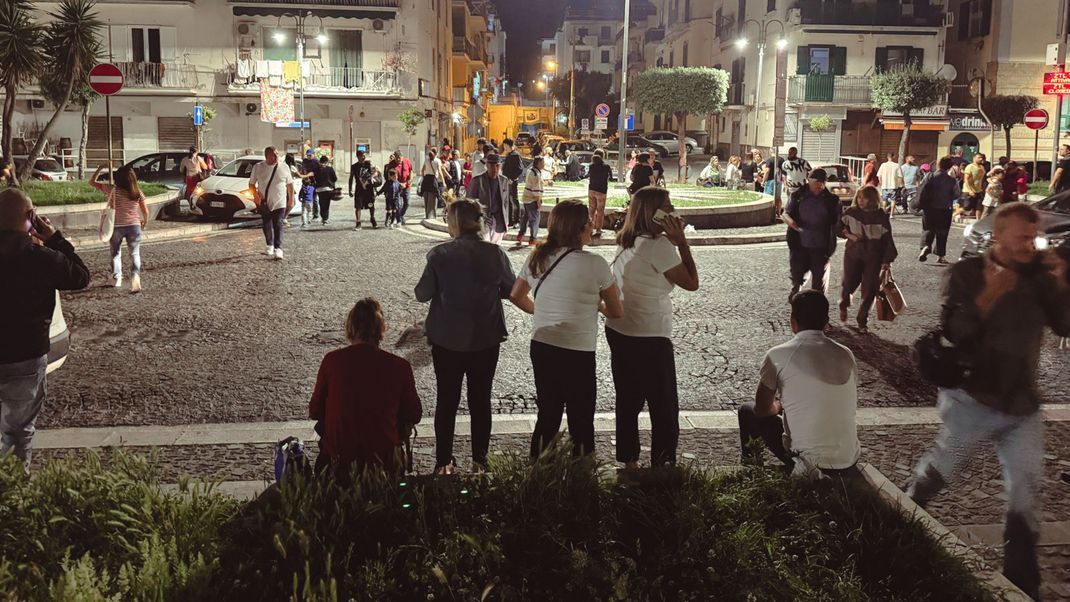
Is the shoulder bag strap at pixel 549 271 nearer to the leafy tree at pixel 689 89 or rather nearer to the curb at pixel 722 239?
the curb at pixel 722 239

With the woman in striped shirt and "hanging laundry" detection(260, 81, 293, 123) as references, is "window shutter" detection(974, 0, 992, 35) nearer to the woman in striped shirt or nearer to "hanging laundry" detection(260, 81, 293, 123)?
"hanging laundry" detection(260, 81, 293, 123)

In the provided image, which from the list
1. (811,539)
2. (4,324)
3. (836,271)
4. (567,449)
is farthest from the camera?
(836,271)

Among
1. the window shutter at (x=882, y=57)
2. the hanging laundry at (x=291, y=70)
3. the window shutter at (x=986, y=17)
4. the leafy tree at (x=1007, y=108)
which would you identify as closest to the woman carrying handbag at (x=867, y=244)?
the hanging laundry at (x=291, y=70)

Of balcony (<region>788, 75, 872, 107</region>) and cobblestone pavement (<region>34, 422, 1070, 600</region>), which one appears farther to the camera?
balcony (<region>788, 75, 872, 107</region>)

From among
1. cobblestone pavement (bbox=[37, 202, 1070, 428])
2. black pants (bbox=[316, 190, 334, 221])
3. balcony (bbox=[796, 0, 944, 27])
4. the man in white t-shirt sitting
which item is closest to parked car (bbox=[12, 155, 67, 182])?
black pants (bbox=[316, 190, 334, 221])

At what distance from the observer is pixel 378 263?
47.4ft

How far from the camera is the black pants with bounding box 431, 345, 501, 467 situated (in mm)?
5328

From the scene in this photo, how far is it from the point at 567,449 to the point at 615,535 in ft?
1.70

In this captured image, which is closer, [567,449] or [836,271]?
[567,449]

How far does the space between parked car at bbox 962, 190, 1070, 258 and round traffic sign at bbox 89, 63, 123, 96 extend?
13439 mm

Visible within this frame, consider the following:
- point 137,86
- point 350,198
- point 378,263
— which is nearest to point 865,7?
point 350,198

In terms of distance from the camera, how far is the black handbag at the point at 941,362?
13.8 feet

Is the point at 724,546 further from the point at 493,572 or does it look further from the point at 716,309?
the point at 716,309

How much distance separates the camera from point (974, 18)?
44969 mm
